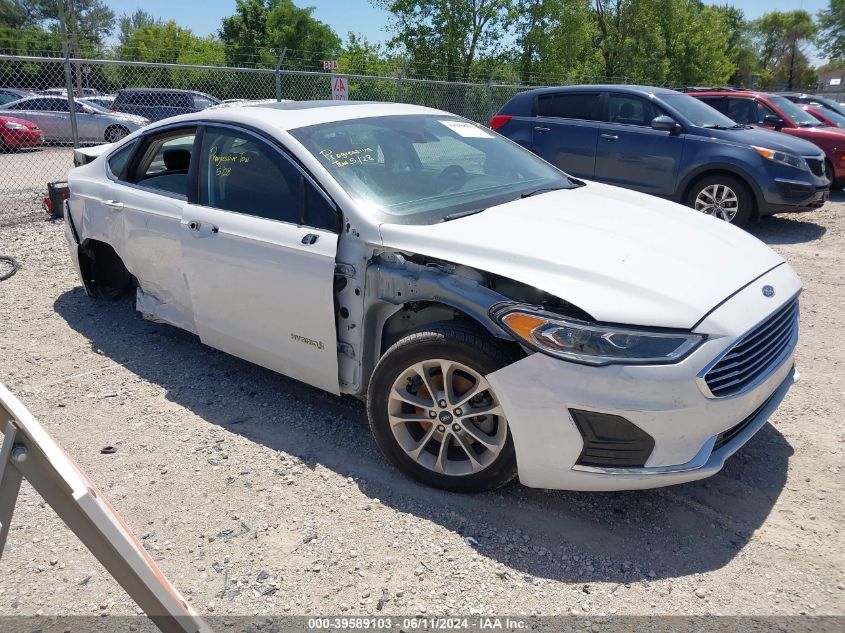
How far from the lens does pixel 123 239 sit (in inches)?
183

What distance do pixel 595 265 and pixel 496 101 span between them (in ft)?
49.1

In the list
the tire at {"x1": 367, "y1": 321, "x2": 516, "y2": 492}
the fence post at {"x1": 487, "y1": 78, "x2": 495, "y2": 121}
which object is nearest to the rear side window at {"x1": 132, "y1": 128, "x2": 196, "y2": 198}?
the tire at {"x1": 367, "y1": 321, "x2": 516, "y2": 492}

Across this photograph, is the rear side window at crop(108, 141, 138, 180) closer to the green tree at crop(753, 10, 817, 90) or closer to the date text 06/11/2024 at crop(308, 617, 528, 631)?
the date text 06/11/2024 at crop(308, 617, 528, 631)

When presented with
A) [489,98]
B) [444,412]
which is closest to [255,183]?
[444,412]

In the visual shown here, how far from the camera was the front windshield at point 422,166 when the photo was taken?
3461 mm

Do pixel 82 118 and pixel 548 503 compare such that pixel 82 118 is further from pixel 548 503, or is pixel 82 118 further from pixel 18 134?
pixel 548 503

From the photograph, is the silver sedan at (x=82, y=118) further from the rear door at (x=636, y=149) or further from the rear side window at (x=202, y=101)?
the rear door at (x=636, y=149)

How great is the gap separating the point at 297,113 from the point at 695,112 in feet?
20.7

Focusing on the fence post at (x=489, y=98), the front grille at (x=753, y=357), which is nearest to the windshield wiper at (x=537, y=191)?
the front grille at (x=753, y=357)

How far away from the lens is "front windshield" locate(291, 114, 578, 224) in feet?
11.4

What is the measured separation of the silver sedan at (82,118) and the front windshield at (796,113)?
45.0ft

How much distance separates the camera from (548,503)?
121 inches

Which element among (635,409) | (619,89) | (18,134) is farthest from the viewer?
(18,134)

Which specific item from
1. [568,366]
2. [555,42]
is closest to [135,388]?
[568,366]
